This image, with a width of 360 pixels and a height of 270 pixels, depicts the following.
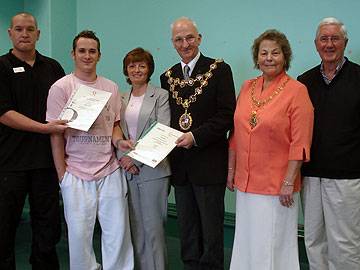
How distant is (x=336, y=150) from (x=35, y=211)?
183cm

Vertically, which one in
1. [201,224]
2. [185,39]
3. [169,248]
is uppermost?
[185,39]

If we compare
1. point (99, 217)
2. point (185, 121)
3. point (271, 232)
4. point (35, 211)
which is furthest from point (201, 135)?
point (35, 211)

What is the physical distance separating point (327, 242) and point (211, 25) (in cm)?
181

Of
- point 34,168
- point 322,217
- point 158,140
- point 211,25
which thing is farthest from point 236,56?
point 34,168

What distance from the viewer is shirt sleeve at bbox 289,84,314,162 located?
2.27m

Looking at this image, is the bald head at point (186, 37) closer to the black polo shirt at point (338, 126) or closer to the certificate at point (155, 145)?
the certificate at point (155, 145)

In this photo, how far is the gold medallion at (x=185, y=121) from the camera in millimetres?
2574

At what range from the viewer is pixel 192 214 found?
8.75 ft

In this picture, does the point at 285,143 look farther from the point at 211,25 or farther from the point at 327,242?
the point at 211,25

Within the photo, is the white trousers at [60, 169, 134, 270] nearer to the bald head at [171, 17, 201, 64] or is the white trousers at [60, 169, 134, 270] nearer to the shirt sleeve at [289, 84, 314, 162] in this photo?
the bald head at [171, 17, 201, 64]

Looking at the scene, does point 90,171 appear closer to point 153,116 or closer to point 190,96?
point 153,116

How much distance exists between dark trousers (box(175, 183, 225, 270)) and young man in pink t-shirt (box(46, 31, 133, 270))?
35 centimetres

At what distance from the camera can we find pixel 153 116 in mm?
2654

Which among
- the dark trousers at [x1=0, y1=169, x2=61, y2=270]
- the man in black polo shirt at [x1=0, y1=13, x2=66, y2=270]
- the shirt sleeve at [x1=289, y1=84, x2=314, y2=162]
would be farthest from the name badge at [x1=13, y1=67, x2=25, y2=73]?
the shirt sleeve at [x1=289, y1=84, x2=314, y2=162]
